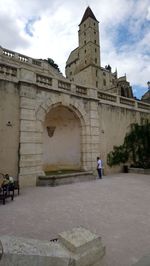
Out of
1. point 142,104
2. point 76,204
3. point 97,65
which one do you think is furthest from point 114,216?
point 97,65

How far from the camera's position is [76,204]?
206 inches

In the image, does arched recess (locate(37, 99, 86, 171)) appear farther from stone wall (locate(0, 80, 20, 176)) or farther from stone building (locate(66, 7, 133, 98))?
stone building (locate(66, 7, 133, 98))

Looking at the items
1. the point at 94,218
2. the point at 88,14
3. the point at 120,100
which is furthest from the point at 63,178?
the point at 88,14

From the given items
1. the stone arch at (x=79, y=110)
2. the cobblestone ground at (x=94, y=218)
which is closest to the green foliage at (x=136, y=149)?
the stone arch at (x=79, y=110)

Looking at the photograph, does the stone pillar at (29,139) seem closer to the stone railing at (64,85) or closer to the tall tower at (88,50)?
the stone railing at (64,85)

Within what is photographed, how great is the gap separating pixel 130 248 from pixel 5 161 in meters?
6.16

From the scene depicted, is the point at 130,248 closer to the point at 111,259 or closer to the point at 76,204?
the point at 111,259

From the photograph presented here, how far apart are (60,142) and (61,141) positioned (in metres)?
0.12

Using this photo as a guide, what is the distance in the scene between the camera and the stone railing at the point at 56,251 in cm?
132

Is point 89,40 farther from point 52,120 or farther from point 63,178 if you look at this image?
point 63,178

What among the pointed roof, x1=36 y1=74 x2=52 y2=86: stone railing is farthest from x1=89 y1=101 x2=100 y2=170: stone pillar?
the pointed roof

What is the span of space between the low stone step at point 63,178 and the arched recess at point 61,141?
1845 mm

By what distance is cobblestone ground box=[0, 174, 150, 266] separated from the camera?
2918 mm

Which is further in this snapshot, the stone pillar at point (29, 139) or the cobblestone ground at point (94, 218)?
the stone pillar at point (29, 139)
